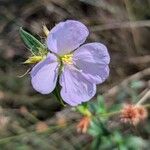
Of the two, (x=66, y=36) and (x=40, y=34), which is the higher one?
(x=66, y=36)

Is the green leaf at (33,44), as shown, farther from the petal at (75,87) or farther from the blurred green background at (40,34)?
the blurred green background at (40,34)

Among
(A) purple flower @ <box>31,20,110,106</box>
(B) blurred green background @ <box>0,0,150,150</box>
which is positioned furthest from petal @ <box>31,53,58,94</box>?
(B) blurred green background @ <box>0,0,150,150</box>

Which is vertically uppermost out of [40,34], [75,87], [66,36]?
[66,36]

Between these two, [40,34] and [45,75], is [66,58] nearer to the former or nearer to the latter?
[45,75]

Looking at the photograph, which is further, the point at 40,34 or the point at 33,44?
the point at 40,34

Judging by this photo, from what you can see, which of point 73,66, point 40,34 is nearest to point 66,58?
point 73,66
